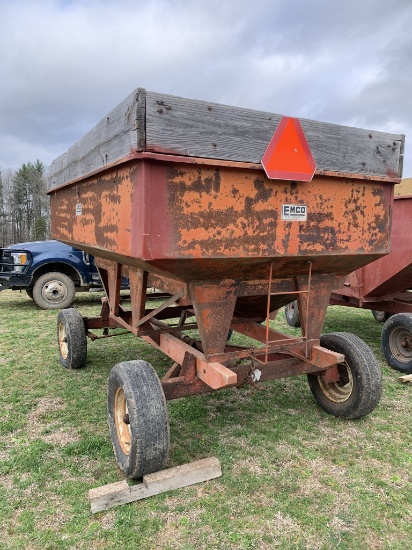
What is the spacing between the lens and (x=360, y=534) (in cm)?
211

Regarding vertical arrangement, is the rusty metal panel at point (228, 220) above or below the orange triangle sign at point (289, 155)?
below

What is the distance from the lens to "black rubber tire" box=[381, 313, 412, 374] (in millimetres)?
4539

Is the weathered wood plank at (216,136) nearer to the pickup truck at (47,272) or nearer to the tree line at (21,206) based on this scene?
the pickup truck at (47,272)

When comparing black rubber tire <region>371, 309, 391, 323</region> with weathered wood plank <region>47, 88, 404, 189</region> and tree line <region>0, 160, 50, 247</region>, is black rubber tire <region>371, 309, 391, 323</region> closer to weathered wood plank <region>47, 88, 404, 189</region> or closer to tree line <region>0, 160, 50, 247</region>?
weathered wood plank <region>47, 88, 404, 189</region>

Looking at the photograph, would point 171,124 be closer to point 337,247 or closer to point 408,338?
point 337,247

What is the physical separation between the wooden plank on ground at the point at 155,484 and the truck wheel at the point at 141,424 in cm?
7

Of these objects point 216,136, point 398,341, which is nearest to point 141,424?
point 216,136

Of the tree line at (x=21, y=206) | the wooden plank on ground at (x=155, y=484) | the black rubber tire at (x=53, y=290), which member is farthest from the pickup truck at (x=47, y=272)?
the tree line at (x=21, y=206)

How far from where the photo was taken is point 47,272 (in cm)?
830

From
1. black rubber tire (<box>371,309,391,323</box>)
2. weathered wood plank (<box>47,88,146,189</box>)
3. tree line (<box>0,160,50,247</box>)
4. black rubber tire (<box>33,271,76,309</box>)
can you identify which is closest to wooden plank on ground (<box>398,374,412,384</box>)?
black rubber tire (<box>371,309,391,323</box>)

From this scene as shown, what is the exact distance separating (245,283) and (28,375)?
2828 millimetres

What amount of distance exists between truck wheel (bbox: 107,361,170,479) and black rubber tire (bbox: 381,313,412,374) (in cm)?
318

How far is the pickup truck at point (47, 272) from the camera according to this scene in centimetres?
802

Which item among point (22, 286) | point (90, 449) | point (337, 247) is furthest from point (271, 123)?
point (22, 286)
